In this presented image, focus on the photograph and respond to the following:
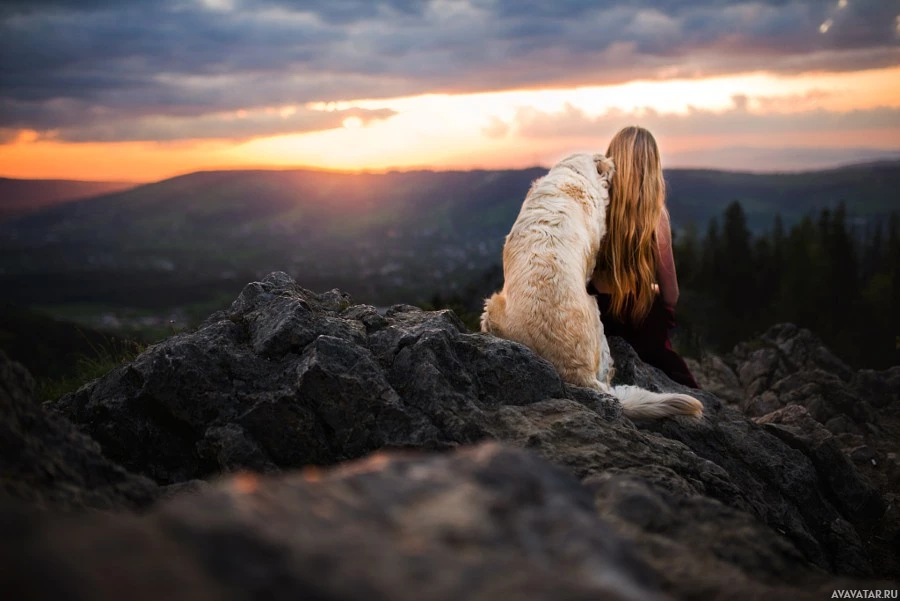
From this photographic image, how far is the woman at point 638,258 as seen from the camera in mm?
7496

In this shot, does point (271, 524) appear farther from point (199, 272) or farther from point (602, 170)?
point (199, 272)

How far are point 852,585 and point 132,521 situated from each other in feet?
8.40

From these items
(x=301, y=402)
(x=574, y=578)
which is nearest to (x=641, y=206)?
(x=301, y=402)

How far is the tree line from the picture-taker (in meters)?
59.8

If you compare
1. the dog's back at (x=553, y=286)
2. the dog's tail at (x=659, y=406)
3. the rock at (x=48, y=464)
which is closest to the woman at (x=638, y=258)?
the dog's back at (x=553, y=286)

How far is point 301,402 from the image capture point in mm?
4422

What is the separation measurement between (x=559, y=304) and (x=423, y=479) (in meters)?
4.25

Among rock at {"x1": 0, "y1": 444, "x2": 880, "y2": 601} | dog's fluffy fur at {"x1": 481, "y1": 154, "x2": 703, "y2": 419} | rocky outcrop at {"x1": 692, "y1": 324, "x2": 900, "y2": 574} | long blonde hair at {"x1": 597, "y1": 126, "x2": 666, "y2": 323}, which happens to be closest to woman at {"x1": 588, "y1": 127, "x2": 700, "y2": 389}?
long blonde hair at {"x1": 597, "y1": 126, "x2": 666, "y2": 323}

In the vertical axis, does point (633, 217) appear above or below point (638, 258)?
above

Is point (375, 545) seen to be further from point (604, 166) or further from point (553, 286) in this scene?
point (604, 166)

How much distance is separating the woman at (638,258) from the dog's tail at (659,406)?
2110 millimetres

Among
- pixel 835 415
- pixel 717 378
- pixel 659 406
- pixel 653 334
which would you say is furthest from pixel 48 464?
pixel 717 378

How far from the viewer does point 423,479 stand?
1.91 meters

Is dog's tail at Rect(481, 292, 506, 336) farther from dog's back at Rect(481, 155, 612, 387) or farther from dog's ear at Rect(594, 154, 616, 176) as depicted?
dog's ear at Rect(594, 154, 616, 176)
